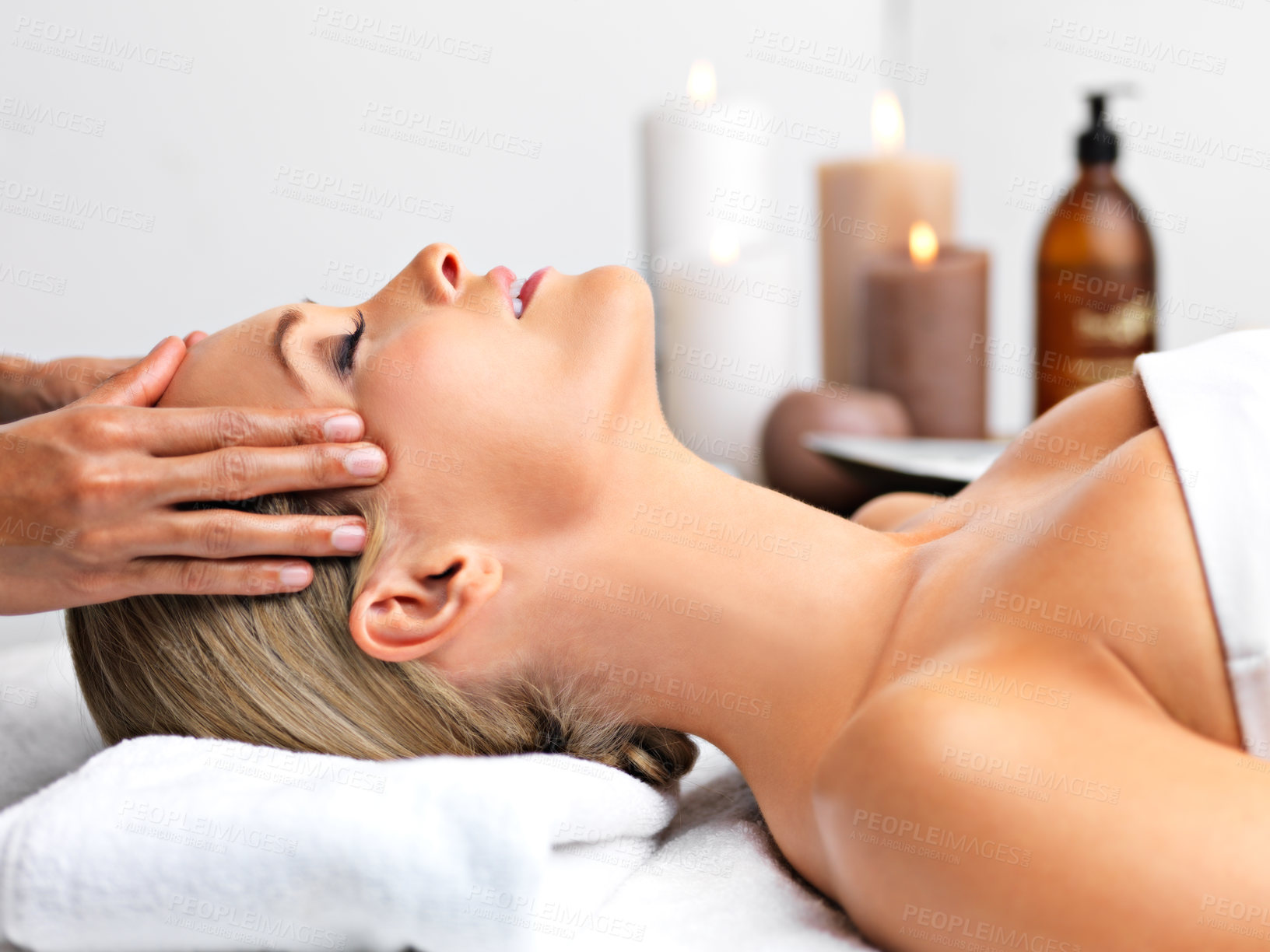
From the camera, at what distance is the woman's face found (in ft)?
2.65

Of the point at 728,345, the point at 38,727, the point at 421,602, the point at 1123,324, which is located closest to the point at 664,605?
the point at 421,602

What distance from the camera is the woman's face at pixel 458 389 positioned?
81cm

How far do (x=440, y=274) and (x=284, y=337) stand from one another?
14cm

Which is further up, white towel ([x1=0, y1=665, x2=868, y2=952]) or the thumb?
the thumb

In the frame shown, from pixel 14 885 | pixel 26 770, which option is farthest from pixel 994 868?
pixel 26 770

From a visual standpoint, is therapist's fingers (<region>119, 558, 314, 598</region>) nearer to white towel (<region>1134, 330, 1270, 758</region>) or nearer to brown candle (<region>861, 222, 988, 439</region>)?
white towel (<region>1134, 330, 1270, 758</region>)

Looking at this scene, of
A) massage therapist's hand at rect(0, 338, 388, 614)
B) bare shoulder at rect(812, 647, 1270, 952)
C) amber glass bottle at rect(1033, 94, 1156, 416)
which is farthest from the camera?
amber glass bottle at rect(1033, 94, 1156, 416)

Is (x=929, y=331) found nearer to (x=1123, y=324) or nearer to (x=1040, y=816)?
(x=1123, y=324)

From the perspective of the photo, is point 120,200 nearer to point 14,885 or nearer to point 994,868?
point 14,885

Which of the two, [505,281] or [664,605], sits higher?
[505,281]

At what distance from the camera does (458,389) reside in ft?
2.68

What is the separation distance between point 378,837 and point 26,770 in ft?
1.62

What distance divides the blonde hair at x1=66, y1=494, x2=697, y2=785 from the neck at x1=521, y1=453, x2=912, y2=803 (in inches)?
2.8

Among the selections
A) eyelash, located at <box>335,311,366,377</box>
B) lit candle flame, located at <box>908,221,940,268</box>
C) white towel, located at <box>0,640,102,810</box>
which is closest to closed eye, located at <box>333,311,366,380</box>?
eyelash, located at <box>335,311,366,377</box>
